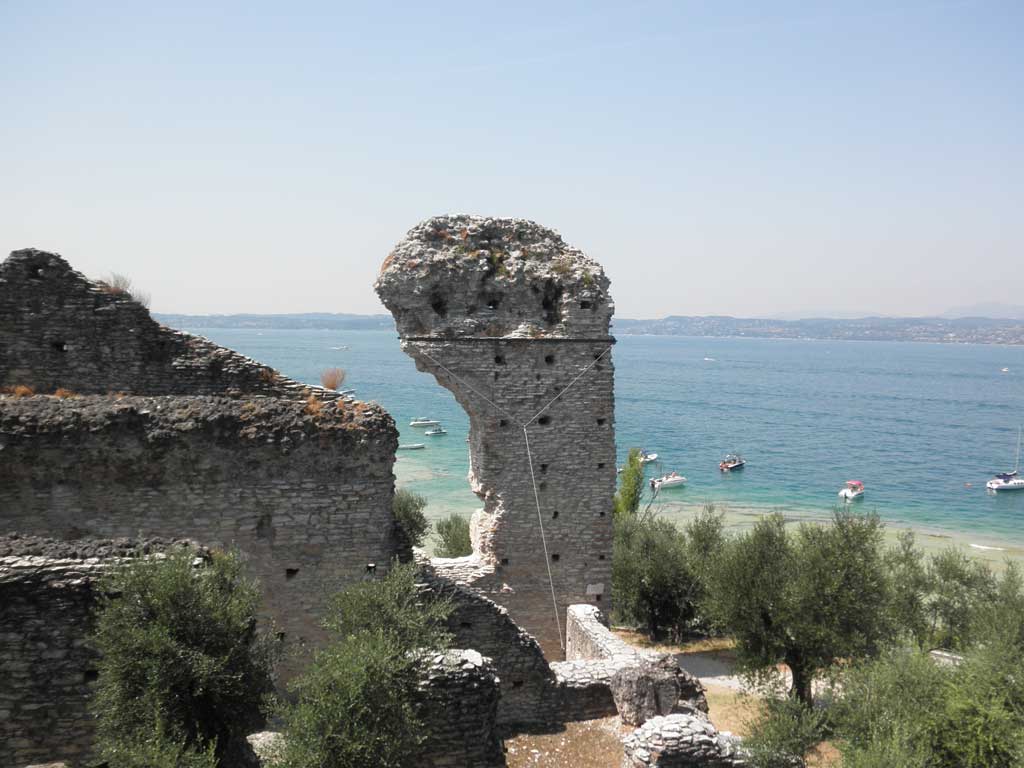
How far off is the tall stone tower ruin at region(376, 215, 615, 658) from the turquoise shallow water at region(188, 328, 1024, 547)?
27.6m

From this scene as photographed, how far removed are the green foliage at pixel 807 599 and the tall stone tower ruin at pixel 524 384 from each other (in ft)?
8.19

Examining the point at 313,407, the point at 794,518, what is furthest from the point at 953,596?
the point at 794,518

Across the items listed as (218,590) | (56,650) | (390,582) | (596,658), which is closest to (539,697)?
(596,658)

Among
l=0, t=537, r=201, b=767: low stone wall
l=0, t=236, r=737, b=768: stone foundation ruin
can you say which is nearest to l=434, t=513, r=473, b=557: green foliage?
l=0, t=236, r=737, b=768: stone foundation ruin

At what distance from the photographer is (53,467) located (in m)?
8.26

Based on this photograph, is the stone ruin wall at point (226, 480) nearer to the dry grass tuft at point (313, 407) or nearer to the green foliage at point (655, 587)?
the dry grass tuft at point (313, 407)

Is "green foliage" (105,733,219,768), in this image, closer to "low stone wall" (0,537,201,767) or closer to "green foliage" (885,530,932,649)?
"low stone wall" (0,537,201,767)

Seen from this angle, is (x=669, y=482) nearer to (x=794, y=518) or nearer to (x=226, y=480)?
(x=794, y=518)

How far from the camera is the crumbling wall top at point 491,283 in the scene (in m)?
12.7

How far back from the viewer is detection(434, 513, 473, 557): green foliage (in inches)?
899

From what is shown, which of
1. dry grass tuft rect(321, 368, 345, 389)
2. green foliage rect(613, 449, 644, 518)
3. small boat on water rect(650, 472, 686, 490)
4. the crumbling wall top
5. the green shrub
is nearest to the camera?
dry grass tuft rect(321, 368, 345, 389)

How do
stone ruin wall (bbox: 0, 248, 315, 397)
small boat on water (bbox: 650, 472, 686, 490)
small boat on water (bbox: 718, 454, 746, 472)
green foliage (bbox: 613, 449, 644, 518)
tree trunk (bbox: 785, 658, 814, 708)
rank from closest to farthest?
stone ruin wall (bbox: 0, 248, 315, 397) < tree trunk (bbox: 785, 658, 814, 708) < green foliage (bbox: 613, 449, 644, 518) < small boat on water (bbox: 650, 472, 686, 490) < small boat on water (bbox: 718, 454, 746, 472)

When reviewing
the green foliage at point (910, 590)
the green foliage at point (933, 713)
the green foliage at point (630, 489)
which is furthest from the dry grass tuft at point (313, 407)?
the green foliage at point (630, 489)

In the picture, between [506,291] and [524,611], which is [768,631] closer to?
[524,611]
